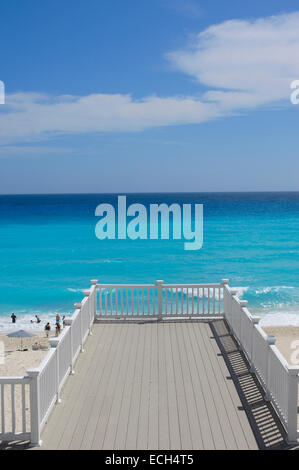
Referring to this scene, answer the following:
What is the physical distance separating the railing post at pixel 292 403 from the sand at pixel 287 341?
1073 cm

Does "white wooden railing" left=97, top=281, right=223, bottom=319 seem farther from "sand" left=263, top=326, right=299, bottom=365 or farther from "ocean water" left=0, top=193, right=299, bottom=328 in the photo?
"ocean water" left=0, top=193, right=299, bottom=328

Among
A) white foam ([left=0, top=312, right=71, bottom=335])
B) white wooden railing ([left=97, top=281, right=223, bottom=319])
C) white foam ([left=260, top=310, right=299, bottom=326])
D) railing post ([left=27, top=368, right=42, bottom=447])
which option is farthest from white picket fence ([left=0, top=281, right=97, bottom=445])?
white foam ([left=260, top=310, right=299, bottom=326])

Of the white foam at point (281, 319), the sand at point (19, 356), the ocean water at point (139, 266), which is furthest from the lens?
the ocean water at point (139, 266)

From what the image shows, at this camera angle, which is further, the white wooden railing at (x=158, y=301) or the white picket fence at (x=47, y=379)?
the white wooden railing at (x=158, y=301)

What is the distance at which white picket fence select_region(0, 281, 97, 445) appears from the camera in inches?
229

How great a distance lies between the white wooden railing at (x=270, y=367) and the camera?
5848mm

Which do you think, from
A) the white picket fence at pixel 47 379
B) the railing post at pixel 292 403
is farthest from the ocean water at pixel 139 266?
the railing post at pixel 292 403

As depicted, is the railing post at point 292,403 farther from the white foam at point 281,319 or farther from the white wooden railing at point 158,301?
the white foam at point 281,319

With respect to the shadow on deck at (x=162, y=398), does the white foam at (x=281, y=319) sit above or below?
below

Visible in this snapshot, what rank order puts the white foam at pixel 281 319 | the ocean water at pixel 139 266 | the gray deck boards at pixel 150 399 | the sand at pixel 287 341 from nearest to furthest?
the gray deck boards at pixel 150 399 < the sand at pixel 287 341 < the white foam at pixel 281 319 < the ocean water at pixel 139 266

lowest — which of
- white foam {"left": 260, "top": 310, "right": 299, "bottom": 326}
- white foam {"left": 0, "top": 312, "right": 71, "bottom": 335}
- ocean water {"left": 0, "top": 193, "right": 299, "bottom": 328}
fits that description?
white foam {"left": 0, "top": 312, "right": 71, "bottom": 335}

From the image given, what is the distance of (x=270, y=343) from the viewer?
7023 millimetres

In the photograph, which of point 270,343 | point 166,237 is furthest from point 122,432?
point 166,237

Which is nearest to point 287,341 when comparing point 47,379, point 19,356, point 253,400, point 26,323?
point 19,356
